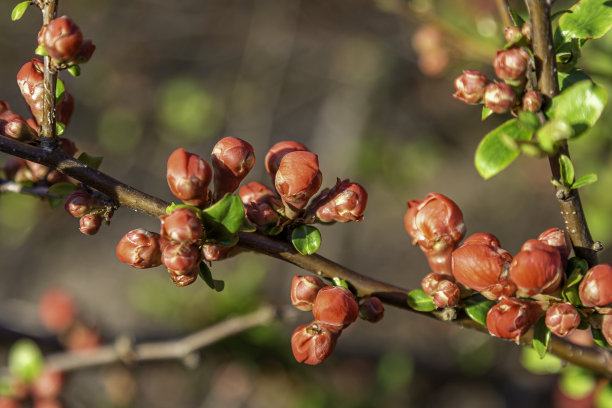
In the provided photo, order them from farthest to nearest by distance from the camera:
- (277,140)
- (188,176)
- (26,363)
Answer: (277,140) → (26,363) → (188,176)

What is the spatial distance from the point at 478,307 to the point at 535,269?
175 mm

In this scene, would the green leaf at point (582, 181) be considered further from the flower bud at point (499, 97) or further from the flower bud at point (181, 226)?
the flower bud at point (181, 226)

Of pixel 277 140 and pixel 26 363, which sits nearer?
pixel 26 363

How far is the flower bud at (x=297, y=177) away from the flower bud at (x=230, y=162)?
7 cm

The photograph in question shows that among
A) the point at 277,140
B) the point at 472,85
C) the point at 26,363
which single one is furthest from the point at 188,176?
the point at 277,140

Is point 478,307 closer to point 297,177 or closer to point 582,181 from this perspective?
point 582,181

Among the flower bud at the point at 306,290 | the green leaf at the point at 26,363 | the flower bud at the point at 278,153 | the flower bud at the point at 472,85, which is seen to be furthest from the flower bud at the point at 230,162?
the green leaf at the point at 26,363

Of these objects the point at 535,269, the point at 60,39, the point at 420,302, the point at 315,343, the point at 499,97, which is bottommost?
the point at 315,343

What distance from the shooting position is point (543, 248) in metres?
0.75

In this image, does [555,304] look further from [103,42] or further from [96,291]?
[103,42]

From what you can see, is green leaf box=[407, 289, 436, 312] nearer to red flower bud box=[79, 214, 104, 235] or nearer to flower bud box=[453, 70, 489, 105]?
flower bud box=[453, 70, 489, 105]

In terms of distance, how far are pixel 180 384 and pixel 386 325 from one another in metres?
1.48

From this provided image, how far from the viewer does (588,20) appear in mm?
800

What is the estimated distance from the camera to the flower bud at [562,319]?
2.52ft
